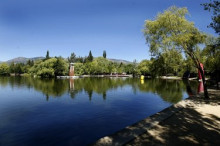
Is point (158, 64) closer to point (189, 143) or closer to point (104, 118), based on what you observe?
point (104, 118)

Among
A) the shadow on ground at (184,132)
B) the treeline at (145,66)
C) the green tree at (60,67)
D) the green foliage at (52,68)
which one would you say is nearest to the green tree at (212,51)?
the treeline at (145,66)

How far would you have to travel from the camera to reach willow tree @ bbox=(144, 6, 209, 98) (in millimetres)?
20219

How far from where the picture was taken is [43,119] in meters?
14.5

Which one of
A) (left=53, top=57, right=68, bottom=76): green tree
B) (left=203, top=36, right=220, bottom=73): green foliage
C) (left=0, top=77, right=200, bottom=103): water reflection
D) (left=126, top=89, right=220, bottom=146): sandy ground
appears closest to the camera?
(left=126, top=89, right=220, bottom=146): sandy ground

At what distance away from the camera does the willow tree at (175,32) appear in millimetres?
20219

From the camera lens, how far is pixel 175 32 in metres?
21.0

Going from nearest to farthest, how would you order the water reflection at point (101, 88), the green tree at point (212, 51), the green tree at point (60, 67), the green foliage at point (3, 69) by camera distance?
1. the green tree at point (212, 51)
2. the water reflection at point (101, 88)
3. the green tree at point (60, 67)
4. the green foliage at point (3, 69)

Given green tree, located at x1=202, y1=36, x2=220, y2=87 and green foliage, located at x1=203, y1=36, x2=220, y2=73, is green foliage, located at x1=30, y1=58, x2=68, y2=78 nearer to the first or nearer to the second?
green tree, located at x1=202, y1=36, x2=220, y2=87

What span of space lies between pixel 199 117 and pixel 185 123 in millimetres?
2009

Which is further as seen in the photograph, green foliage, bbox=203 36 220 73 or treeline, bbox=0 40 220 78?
treeline, bbox=0 40 220 78

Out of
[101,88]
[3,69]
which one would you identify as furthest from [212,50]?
[3,69]

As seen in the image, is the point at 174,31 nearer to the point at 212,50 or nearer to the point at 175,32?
the point at 175,32

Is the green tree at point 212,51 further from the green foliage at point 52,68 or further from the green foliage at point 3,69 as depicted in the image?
the green foliage at point 3,69

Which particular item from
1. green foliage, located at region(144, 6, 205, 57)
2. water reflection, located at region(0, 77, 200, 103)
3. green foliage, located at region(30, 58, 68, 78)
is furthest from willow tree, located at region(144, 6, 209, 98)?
green foliage, located at region(30, 58, 68, 78)
